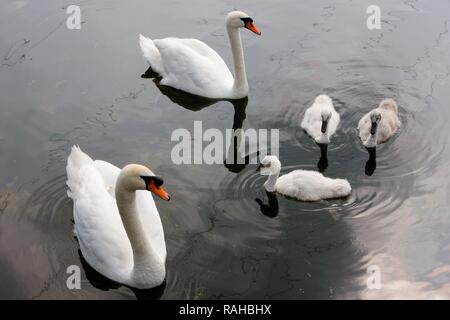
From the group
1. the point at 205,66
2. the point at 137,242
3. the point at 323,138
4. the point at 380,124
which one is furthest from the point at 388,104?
the point at 137,242

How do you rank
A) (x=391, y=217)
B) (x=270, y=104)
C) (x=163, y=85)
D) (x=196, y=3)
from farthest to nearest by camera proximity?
(x=196, y=3) < (x=163, y=85) < (x=270, y=104) < (x=391, y=217)

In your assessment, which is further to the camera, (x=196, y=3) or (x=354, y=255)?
(x=196, y=3)

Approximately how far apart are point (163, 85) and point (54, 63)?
2.11 m

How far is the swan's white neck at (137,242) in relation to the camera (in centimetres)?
639

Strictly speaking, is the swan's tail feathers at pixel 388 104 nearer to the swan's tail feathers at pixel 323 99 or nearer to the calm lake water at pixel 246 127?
the calm lake water at pixel 246 127

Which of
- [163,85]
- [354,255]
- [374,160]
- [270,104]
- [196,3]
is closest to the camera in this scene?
[354,255]

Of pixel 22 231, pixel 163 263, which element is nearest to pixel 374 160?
pixel 163 263

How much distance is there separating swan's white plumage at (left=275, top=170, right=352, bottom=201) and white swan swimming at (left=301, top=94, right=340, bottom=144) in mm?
969

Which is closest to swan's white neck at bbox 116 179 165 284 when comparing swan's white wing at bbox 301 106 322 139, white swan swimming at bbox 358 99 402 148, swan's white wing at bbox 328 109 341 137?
swan's white wing at bbox 301 106 322 139

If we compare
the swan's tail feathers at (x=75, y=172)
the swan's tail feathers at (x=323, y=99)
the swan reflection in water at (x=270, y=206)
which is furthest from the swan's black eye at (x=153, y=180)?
the swan's tail feathers at (x=323, y=99)

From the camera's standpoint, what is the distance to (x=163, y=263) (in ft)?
23.0

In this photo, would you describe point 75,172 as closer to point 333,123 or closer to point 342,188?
point 342,188

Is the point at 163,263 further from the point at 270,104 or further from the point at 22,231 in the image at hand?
the point at 270,104

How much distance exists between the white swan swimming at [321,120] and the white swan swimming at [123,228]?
2.91 meters
